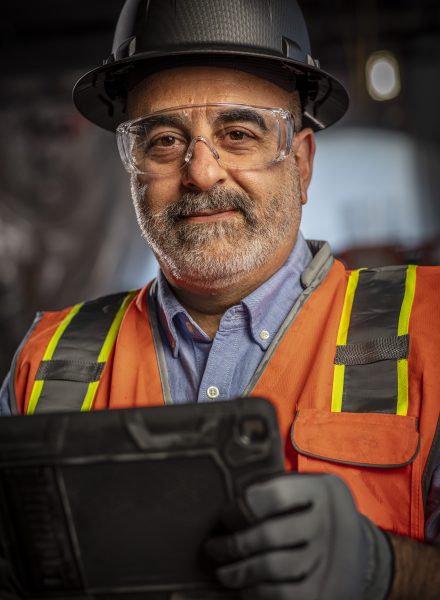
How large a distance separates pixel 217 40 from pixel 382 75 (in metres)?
6.48

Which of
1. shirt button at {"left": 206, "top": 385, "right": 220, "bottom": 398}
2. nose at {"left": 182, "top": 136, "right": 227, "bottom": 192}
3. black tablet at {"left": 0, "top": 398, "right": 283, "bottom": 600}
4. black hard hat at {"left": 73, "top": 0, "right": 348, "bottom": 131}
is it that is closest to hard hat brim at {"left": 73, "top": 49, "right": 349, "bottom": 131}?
black hard hat at {"left": 73, "top": 0, "right": 348, "bottom": 131}

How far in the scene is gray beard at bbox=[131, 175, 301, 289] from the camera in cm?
207

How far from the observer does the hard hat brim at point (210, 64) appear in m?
2.11

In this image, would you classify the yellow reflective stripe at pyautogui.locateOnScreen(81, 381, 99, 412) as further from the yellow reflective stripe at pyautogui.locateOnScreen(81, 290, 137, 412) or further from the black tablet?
the black tablet

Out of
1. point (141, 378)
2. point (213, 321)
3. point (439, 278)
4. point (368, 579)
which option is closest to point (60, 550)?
point (368, 579)

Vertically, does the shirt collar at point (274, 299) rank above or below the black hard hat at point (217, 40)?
below

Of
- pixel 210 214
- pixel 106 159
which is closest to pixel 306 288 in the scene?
pixel 210 214

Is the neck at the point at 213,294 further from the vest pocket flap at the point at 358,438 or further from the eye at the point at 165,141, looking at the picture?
the vest pocket flap at the point at 358,438

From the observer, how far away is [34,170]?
8.84 m

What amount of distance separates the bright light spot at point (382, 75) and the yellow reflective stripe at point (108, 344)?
6414 millimetres

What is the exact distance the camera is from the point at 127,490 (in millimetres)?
1270

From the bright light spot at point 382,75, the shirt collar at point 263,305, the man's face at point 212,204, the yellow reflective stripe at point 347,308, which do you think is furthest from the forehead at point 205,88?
the bright light spot at point 382,75

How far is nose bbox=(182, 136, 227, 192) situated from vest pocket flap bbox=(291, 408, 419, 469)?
0.68 metres

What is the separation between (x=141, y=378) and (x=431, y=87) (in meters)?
8.67
